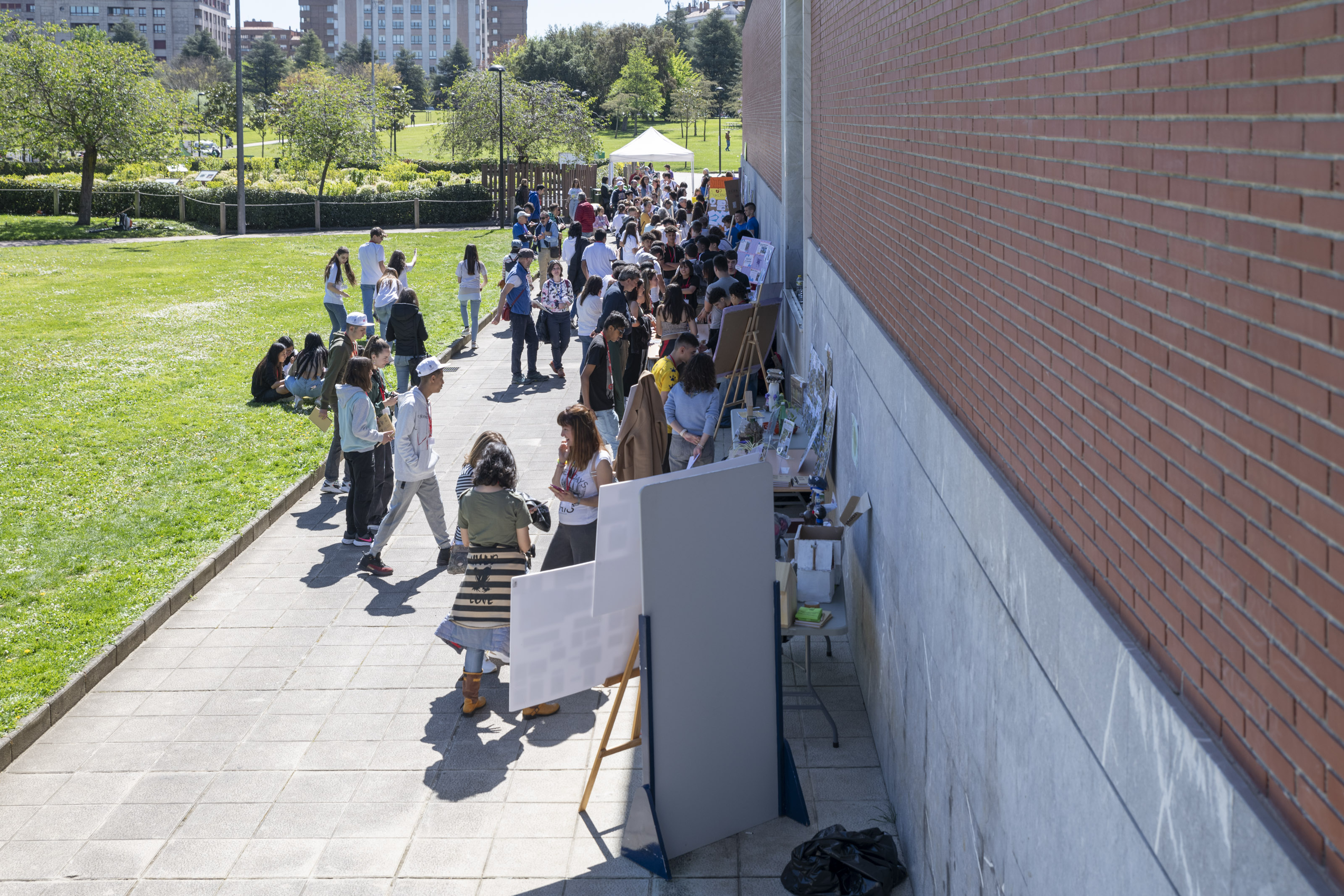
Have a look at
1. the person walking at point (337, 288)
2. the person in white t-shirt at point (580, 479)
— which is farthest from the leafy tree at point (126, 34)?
the person in white t-shirt at point (580, 479)

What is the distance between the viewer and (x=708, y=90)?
10494 centimetres

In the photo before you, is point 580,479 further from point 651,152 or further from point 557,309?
point 651,152

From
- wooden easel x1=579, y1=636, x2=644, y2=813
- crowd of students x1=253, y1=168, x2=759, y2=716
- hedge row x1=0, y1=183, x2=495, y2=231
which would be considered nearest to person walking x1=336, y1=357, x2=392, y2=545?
crowd of students x1=253, y1=168, x2=759, y2=716

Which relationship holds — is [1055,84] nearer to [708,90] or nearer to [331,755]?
[331,755]

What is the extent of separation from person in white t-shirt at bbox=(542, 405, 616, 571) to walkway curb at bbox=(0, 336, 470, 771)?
3.19 meters

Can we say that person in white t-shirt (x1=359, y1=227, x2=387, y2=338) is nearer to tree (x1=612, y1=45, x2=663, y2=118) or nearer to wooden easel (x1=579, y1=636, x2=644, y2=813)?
wooden easel (x1=579, y1=636, x2=644, y2=813)

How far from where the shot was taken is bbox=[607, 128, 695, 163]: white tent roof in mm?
38344

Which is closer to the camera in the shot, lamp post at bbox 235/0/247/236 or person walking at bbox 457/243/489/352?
person walking at bbox 457/243/489/352

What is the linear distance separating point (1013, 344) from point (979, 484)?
547mm

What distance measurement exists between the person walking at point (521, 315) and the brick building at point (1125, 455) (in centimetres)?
1124

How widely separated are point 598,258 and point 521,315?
145 cm

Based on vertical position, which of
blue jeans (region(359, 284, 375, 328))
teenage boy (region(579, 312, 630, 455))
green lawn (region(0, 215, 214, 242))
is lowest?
teenage boy (region(579, 312, 630, 455))

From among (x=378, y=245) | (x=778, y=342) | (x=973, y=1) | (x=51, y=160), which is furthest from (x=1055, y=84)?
(x=51, y=160)

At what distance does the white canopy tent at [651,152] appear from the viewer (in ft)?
126
